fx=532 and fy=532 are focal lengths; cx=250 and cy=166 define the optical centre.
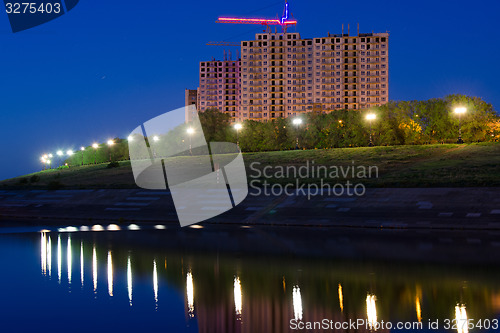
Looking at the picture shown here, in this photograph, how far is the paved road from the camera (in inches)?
1331

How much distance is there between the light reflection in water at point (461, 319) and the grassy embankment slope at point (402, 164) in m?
30.3

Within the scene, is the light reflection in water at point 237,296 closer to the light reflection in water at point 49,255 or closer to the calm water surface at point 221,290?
the calm water surface at point 221,290

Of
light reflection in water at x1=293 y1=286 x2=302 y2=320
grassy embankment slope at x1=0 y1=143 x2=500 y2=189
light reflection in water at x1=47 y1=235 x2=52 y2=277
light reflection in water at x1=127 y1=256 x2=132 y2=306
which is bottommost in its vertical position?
light reflection in water at x1=293 y1=286 x2=302 y2=320

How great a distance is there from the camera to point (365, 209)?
3741 cm

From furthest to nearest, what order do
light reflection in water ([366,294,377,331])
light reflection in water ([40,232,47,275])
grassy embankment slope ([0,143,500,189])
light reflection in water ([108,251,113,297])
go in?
grassy embankment slope ([0,143,500,189]), light reflection in water ([40,232,47,275]), light reflection in water ([108,251,113,297]), light reflection in water ([366,294,377,331])

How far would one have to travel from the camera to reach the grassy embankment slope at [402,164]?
46.9 m

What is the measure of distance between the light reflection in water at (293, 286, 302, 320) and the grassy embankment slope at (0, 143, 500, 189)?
98.9 feet

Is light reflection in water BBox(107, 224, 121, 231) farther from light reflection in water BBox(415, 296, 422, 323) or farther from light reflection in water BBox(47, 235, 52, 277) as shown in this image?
light reflection in water BBox(415, 296, 422, 323)

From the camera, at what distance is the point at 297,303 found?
45.4 ft

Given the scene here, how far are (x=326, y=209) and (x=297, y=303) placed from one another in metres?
24.8

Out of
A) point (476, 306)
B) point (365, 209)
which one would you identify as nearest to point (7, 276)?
point (476, 306)

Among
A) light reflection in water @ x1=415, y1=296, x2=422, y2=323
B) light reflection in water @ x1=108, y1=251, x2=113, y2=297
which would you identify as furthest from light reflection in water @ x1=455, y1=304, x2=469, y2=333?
light reflection in water @ x1=108, y1=251, x2=113, y2=297

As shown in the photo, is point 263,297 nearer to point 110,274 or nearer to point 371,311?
point 371,311

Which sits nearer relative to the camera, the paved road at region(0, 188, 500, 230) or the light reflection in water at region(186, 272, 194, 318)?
the light reflection in water at region(186, 272, 194, 318)
